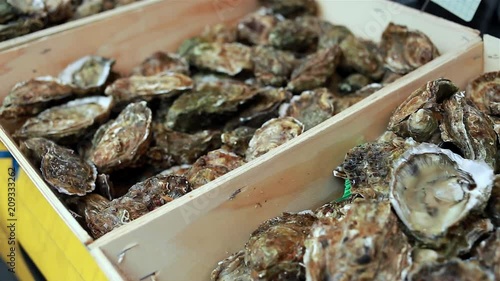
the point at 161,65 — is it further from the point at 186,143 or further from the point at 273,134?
the point at 273,134

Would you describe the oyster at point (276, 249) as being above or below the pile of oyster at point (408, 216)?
below

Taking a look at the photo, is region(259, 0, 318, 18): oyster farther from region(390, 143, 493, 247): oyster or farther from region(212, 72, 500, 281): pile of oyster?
region(390, 143, 493, 247): oyster

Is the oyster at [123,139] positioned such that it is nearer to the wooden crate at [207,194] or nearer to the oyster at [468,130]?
the wooden crate at [207,194]

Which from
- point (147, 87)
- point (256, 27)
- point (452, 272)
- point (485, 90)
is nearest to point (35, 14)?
point (147, 87)

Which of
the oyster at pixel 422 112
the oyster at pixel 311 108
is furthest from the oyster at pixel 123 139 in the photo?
the oyster at pixel 422 112

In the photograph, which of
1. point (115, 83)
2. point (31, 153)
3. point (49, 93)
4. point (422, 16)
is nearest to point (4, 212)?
point (31, 153)

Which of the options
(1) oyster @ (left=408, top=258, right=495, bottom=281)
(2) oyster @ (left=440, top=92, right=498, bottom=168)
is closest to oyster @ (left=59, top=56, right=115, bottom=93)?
(2) oyster @ (left=440, top=92, right=498, bottom=168)

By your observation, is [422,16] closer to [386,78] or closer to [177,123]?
[386,78]
